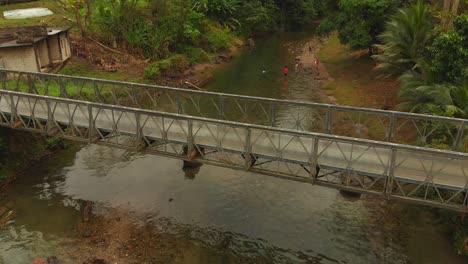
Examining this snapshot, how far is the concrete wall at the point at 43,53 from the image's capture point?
33.1 metres

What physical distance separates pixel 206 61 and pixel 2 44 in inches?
888

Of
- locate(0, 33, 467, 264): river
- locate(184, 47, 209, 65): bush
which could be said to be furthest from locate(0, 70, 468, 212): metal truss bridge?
locate(184, 47, 209, 65): bush

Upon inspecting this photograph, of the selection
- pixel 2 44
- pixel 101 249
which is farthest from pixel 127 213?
pixel 2 44

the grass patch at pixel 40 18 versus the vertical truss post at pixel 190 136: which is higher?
the grass patch at pixel 40 18

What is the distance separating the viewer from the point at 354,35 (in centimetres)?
4103

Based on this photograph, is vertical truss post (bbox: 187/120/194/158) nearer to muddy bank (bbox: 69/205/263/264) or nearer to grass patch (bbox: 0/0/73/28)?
muddy bank (bbox: 69/205/263/264)

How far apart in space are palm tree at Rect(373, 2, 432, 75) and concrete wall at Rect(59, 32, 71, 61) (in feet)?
86.2

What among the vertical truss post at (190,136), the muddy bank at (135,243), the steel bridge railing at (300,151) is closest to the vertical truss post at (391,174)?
the steel bridge railing at (300,151)

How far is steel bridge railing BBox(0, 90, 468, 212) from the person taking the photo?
48.8 ft

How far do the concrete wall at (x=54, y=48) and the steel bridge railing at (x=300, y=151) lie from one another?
45.2 ft

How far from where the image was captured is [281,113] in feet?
108

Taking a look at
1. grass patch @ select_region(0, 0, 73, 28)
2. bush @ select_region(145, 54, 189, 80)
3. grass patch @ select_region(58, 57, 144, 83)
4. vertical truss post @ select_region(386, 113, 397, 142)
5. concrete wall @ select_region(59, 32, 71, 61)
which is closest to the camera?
vertical truss post @ select_region(386, 113, 397, 142)

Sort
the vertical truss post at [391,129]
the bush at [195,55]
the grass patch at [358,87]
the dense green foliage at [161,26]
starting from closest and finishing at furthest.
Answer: the vertical truss post at [391,129]
the grass patch at [358,87]
the dense green foliage at [161,26]
the bush at [195,55]

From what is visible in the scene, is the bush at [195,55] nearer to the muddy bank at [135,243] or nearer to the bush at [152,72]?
the bush at [152,72]
